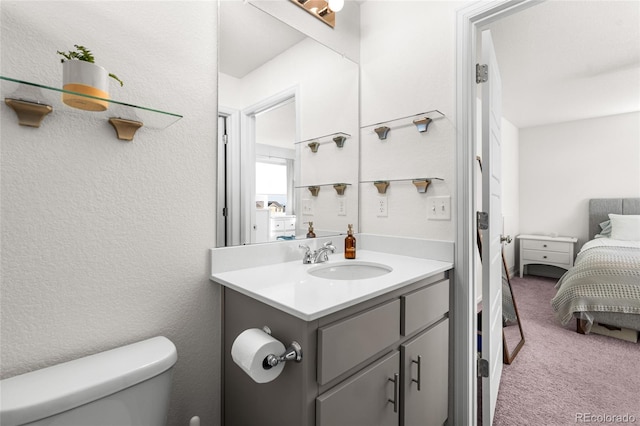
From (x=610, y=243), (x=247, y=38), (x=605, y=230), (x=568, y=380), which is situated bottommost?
(x=568, y=380)

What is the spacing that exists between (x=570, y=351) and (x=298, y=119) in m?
2.76

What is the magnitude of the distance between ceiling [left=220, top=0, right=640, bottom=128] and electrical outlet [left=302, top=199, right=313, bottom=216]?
722 millimetres

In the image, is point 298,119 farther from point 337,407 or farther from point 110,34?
point 337,407

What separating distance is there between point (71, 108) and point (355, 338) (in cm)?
112

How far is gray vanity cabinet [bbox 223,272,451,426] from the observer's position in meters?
0.86

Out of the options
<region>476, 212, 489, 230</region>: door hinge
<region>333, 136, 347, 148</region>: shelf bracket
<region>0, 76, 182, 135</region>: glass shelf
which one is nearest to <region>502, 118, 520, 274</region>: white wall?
<region>476, 212, 489, 230</region>: door hinge

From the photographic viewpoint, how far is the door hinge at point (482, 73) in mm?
1497

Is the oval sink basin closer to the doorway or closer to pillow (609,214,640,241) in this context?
the doorway

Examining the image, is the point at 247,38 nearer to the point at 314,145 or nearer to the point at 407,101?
the point at 314,145

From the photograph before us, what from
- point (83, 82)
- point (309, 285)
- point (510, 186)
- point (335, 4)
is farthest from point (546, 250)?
point (83, 82)

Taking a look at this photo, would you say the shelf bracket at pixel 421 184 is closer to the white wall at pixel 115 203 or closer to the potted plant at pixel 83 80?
the white wall at pixel 115 203

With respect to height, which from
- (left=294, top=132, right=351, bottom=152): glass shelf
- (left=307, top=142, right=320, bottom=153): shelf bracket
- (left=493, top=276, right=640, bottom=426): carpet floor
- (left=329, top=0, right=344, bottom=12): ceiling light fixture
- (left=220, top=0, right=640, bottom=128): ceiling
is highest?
(left=220, top=0, right=640, bottom=128): ceiling

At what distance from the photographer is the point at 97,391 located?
2.56ft

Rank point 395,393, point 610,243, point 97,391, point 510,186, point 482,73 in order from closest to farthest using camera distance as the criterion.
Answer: point 97,391, point 395,393, point 482,73, point 610,243, point 510,186
